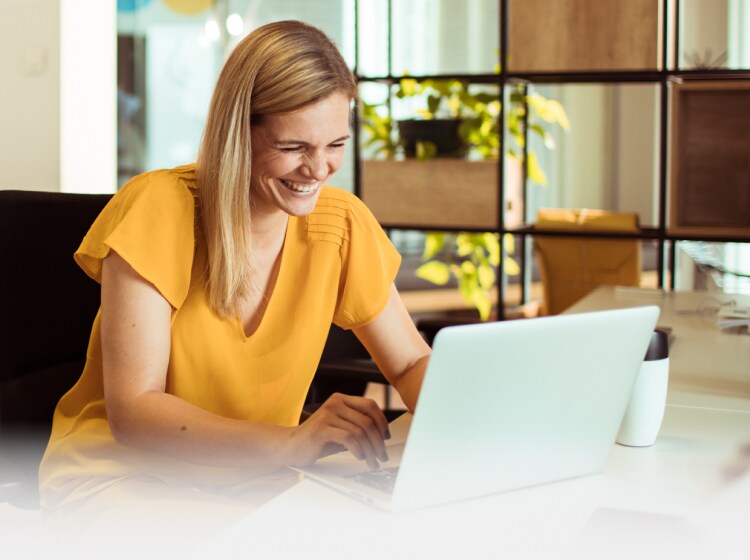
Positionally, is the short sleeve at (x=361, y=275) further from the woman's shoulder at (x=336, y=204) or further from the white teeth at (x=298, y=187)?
the white teeth at (x=298, y=187)

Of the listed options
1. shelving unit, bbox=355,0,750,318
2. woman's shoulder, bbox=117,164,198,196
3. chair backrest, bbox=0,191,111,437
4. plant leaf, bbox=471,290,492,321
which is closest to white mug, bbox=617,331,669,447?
woman's shoulder, bbox=117,164,198,196

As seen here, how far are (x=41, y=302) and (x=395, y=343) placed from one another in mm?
533

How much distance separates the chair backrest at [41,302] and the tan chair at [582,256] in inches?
74.1

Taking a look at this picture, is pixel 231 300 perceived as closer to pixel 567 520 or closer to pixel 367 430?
pixel 367 430

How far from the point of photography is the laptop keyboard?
0.97m

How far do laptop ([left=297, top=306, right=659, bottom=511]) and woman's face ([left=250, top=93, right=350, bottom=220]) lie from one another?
0.42 m

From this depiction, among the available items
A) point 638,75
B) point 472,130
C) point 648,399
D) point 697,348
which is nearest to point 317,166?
point 648,399

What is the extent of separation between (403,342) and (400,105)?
13.6 feet

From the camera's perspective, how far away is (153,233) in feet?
4.10

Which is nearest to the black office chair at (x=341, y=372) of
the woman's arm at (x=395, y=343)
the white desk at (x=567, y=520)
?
the woman's arm at (x=395, y=343)

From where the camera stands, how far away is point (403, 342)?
4.74ft

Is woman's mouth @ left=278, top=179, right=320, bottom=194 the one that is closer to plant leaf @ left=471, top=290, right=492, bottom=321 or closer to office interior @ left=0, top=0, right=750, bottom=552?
office interior @ left=0, top=0, right=750, bottom=552

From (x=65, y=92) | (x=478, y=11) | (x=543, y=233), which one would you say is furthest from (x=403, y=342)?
(x=478, y=11)

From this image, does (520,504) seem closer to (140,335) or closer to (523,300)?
(140,335)
